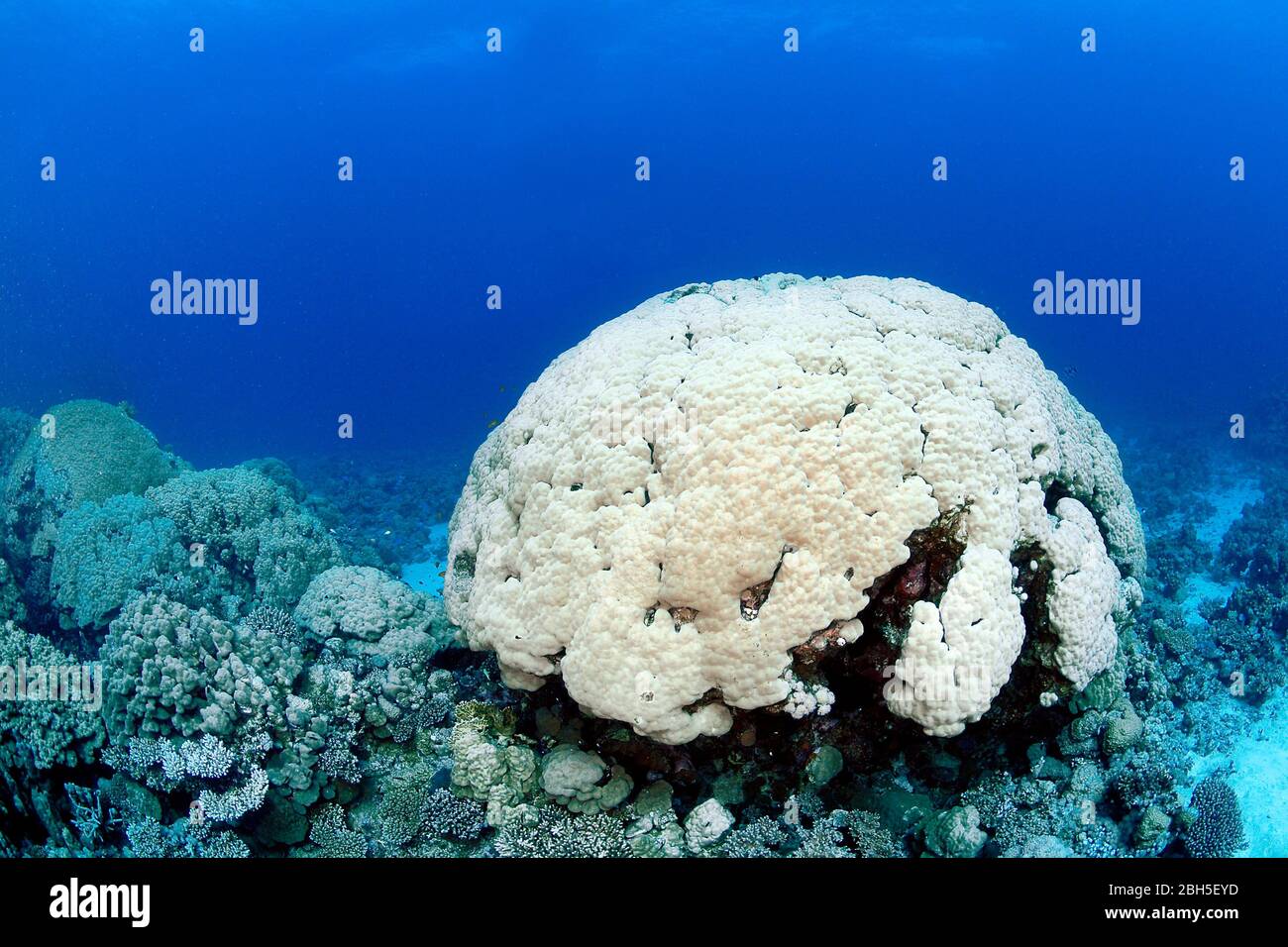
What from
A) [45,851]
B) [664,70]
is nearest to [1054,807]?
[45,851]

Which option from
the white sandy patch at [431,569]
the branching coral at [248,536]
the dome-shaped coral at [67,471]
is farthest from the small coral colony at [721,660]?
the white sandy patch at [431,569]

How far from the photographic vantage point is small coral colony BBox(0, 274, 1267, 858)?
15.1 ft

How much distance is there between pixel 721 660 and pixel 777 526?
0.97 metres

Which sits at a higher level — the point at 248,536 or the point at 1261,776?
the point at 248,536

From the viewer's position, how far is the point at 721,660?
4.59 meters

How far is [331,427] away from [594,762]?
60.6 metres

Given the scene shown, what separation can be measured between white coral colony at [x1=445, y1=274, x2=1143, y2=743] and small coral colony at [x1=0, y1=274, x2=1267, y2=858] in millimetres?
22

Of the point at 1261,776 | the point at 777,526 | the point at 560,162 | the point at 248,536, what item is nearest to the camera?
the point at 777,526

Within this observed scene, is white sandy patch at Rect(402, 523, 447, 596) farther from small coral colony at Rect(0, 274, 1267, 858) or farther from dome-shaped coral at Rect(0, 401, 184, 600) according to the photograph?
small coral colony at Rect(0, 274, 1267, 858)

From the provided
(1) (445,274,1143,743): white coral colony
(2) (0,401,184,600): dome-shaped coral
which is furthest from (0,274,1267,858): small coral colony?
(2) (0,401,184,600): dome-shaped coral

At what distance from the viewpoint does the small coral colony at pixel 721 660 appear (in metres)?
4.59

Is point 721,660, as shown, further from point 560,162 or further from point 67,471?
point 560,162

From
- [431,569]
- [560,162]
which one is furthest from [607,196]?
[431,569]
